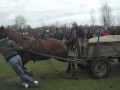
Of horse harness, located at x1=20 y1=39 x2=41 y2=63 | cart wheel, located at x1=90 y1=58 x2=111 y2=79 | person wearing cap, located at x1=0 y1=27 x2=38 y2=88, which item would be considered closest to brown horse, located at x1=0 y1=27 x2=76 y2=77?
horse harness, located at x1=20 y1=39 x2=41 y2=63

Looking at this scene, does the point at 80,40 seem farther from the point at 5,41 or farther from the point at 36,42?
the point at 5,41

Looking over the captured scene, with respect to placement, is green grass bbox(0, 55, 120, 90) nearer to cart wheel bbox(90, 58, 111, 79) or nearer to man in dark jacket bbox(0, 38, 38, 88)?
cart wheel bbox(90, 58, 111, 79)

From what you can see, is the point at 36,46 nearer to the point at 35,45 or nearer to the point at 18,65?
the point at 35,45

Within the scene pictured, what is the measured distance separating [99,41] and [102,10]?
2535 inches

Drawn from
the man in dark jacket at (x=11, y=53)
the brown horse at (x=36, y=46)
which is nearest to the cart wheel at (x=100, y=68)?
the brown horse at (x=36, y=46)

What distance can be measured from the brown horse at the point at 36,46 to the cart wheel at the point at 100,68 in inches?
53.2

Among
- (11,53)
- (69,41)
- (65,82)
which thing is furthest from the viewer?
(69,41)

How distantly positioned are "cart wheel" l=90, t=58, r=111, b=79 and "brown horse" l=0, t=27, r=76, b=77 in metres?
1.35

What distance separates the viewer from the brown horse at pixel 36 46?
10.9 metres

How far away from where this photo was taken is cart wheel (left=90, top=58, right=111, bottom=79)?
11.1 meters

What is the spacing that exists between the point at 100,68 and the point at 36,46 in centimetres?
259

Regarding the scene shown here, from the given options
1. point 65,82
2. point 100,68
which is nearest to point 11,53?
point 65,82

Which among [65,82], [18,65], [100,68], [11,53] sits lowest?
[65,82]

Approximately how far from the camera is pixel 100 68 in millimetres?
11203
